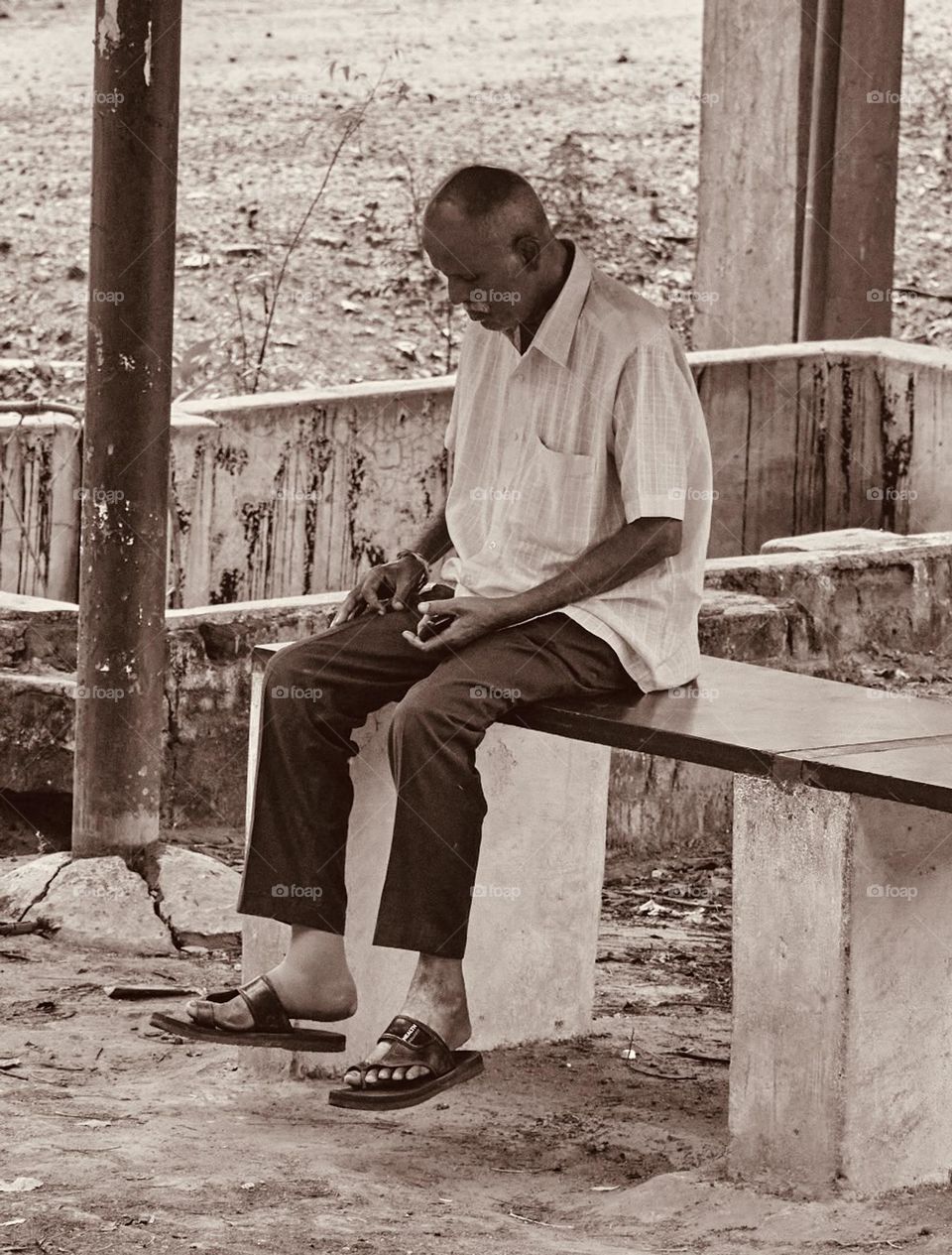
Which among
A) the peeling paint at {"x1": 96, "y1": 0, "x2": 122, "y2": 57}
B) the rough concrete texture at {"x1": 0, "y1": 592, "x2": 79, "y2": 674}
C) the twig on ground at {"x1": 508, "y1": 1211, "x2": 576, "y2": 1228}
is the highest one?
the peeling paint at {"x1": 96, "y1": 0, "x2": 122, "y2": 57}

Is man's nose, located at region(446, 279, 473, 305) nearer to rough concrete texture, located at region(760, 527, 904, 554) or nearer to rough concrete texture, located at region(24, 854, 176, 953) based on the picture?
rough concrete texture, located at region(24, 854, 176, 953)

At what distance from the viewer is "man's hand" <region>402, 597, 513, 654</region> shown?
180 inches

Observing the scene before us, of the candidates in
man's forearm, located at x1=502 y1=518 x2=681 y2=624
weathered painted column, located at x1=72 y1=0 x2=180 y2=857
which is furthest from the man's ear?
weathered painted column, located at x1=72 y1=0 x2=180 y2=857

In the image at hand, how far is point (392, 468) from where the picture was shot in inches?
363

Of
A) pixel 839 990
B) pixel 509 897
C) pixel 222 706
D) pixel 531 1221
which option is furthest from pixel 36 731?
pixel 839 990

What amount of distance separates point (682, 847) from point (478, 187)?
292 centimetres

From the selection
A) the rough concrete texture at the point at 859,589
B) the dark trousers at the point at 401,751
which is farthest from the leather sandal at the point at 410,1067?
the rough concrete texture at the point at 859,589

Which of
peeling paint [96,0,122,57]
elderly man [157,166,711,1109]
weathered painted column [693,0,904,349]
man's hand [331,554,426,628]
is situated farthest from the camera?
weathered painted column [693,0,904,349]

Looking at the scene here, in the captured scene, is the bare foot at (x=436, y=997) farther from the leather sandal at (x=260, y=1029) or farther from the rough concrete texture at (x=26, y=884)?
the rough concrete texture at (x=26, y=884)

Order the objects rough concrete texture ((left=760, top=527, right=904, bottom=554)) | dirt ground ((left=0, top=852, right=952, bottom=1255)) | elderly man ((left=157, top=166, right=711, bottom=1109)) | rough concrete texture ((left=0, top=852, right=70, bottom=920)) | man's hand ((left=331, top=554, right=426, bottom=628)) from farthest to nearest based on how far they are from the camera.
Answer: rough concrete texture ((left=760, top=527, right=904, bottom=554)) < rough concrete texture ((left=0, top=852, right=70, bottom=920)) < man's hand ((left=331, top=554, right=426, bottom=628)) < elderly man ((left=157, top=166, right=711, bottom=1109)) < dirt ground ((left=0, top=852, right=952, bottom=1255))

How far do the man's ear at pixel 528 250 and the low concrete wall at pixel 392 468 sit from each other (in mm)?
4003

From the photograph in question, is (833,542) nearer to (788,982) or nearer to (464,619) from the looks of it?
(464,619)

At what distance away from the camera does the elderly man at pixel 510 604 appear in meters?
4.52

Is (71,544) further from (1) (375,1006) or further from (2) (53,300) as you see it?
(2) (53,300)
